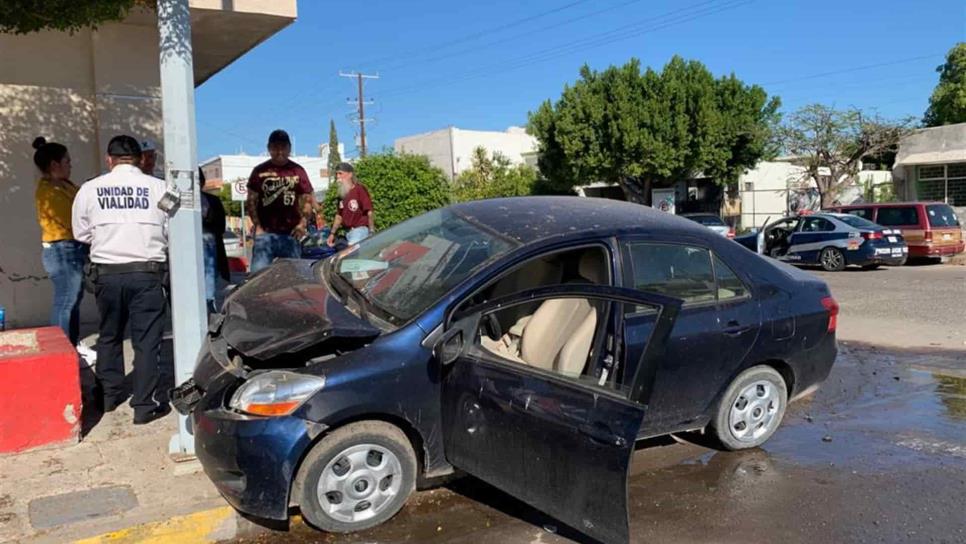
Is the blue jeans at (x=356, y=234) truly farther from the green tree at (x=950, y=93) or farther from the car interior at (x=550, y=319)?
the green tree at (x=950, y=93)

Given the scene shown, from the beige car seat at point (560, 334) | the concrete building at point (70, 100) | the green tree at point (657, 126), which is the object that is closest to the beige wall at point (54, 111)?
the concrete building at point (70, 100)

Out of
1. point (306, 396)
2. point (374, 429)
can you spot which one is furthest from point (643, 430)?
point (306, 396)

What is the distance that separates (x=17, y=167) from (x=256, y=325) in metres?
6.11

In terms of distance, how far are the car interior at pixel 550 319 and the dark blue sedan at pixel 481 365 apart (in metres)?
0.01

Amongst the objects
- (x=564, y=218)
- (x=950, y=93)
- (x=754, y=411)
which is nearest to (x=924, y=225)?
(x=754, y=411)

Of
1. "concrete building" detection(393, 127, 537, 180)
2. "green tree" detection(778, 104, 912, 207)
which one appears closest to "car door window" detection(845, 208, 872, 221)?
"green tree" detection(778, 104, 912, 207)

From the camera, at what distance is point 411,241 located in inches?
183

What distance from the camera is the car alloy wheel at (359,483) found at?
3.55 m

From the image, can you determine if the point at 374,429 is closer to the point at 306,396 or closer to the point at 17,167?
the point at 306,396

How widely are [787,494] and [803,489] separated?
14cm

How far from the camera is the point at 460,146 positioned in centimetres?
5122

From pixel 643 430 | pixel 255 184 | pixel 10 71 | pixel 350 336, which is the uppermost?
pixel 10 71

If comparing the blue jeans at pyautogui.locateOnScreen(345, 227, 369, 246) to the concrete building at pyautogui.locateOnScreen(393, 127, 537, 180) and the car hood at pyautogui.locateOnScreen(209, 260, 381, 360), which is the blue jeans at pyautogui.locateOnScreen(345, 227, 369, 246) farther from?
the concrete building at pyautogui.locateOnScreen(393, 127, 537, 180)

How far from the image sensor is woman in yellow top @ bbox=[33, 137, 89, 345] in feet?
18.5
